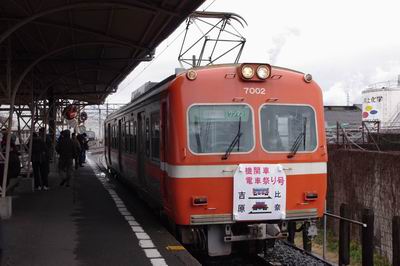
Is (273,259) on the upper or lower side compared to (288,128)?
lower

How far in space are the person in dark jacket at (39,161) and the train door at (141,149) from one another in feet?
14.8

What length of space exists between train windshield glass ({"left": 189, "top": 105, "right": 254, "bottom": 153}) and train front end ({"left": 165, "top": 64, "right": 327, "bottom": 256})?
0.01 meters

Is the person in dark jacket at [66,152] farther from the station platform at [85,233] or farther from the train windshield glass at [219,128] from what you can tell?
the train windshield glass at [219,128]

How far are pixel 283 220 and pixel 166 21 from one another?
6.06 m

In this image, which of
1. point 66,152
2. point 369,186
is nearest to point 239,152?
point 369,186

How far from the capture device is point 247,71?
314 inches

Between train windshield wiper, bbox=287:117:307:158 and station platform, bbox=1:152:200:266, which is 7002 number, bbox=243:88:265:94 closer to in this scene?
train windshield wiper, bbox=287:117:307:158

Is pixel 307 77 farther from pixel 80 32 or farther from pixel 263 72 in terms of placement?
pixel 80 32

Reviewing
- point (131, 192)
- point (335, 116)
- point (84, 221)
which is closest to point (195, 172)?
point (84, 221)

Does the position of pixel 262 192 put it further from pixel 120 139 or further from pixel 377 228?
pixel 120 139

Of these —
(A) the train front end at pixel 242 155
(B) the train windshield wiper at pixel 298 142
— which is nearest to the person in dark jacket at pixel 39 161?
(A) the train front end at pixel 242 155

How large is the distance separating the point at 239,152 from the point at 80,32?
7.59 meters

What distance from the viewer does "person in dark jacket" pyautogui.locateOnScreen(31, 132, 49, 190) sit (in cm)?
1503

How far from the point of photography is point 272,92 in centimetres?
809
